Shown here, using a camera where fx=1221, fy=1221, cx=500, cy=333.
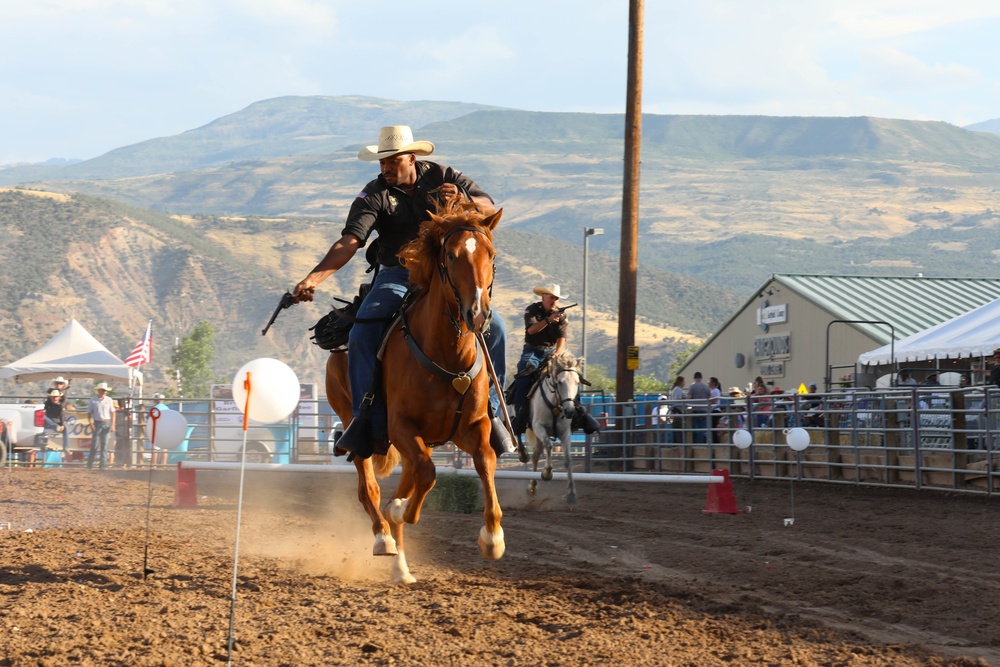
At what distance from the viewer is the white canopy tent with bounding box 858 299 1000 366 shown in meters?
22.3

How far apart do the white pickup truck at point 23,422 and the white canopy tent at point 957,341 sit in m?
18.6

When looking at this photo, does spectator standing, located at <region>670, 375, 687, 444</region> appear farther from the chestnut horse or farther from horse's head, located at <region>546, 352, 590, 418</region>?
the chestnut horse

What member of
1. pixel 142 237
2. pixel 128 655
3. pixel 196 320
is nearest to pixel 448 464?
pixel 128 655

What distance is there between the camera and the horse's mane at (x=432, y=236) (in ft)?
26.3

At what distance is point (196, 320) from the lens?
140 metres

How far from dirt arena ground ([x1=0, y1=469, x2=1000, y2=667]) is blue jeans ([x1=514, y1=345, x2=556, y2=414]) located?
9.19 feet

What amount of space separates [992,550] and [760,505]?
539 centimetres

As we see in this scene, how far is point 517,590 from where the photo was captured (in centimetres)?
877

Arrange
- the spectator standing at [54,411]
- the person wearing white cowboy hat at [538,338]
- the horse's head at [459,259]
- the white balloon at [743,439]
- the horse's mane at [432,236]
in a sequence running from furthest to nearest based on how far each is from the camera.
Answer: the spectator standing at [54,411]
the white balloon at [743,439]
the person wearing white cowboy hat at [538,338]
the horse's mane at [432,236]
the horse's head at [459,259]

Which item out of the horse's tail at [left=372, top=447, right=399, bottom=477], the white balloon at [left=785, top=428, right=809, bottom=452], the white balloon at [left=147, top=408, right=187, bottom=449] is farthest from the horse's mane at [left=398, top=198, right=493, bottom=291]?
the white balloon at [left=785, top=428, right=809, bottom=452]

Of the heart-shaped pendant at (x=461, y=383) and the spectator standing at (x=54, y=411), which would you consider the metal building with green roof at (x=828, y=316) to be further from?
the heart-shaped pendant at (x=461, y=383)

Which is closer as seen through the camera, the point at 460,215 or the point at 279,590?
the point at 460,215

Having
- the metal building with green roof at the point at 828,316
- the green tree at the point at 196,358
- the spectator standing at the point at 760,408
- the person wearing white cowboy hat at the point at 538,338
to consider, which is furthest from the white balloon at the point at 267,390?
the green tree at the point at 196,358

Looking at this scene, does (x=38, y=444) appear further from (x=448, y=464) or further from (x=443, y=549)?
(x=443, y=549)
